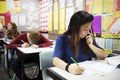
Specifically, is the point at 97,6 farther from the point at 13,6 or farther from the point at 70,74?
the point at 13,6

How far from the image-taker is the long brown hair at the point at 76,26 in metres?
1.46

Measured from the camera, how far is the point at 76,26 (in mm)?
1493

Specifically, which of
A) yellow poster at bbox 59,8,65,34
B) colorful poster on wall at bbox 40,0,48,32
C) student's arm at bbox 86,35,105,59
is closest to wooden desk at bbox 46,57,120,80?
student's arm at bbox 86,35,105,59

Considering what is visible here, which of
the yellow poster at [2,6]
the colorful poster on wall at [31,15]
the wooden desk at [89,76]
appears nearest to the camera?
the wooden desk at [89,76]

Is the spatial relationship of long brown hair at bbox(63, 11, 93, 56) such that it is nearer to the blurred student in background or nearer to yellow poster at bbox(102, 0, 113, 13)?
yellow poster at bbox(102, 0, 113, 13)

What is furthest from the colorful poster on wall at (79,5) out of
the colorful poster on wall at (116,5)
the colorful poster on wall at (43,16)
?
the colorful poster on wall at (43,16)

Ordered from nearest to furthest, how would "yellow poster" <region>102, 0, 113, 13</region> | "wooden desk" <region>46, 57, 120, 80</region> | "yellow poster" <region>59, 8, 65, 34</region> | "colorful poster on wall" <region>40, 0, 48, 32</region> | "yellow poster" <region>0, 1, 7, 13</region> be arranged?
"wooden desk" <region>46, 57, 120, 80</region>, "yellow poster" <region>102, 0, 113, 13</region>, "yellow poster" <region>59, 8, 65, 34</region>, "colorful poster on wall" <region>40, 0, 48, 32</region>, "yellow poster" <region>0, 1, 7, 13</region>

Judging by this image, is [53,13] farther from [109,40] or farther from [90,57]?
[90,57]

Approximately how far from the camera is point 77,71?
1122 mm

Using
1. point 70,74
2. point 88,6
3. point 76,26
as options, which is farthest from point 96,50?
point 88,6

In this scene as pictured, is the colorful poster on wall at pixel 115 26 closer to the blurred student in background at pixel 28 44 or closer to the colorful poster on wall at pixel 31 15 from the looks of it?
the blurred student in background at pixel 28 44

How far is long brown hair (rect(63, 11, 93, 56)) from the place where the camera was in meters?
1.46

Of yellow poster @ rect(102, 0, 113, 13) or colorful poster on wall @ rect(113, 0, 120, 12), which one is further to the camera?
yellow poster @ rect(102, 0, 113, 13)

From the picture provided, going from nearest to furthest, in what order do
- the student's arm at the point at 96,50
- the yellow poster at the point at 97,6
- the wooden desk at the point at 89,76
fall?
1. the wooden desk at the point at 89,76
2. the student's arm at the point at 96,50
3. the yellow poster at the point at 97,6
